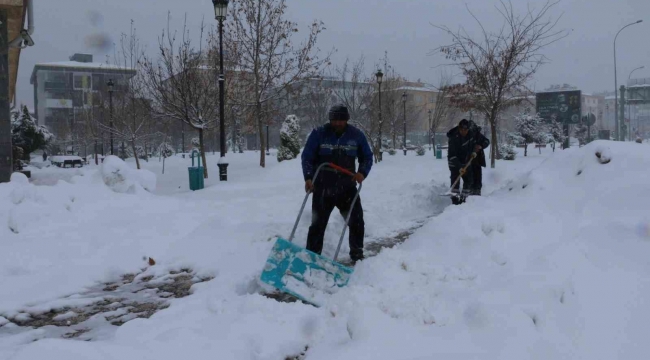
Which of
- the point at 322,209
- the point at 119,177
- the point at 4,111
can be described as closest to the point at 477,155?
the point at 322,209

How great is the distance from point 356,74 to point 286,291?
3115 cm

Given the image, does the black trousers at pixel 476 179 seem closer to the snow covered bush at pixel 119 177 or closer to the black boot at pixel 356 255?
the black boot at pixel 356 255

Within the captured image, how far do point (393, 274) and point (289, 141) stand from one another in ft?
64.5

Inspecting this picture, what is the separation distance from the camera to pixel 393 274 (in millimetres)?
3961

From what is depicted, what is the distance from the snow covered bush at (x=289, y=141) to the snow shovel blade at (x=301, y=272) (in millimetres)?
18729

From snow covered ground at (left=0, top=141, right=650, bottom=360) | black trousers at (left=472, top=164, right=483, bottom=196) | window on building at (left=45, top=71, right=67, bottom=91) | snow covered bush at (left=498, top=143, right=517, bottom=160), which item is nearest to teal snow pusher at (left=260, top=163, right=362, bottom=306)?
snow covered ground at (left=0, top=141, right=650, bottom=360)

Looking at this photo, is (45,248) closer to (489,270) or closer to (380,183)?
(489,270)

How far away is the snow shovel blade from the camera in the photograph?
4.08m

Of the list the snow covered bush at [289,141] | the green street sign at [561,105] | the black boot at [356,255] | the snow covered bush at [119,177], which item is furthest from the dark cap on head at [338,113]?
the green street sign at [561,105]

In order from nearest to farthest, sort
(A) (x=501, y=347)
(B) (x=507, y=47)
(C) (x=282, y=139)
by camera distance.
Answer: (A) (x=501, y=347) < (B) (x=507, y=47) < (C) (x=282, y=139)

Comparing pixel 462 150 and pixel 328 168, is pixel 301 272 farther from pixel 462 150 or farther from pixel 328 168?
pixel 462 150

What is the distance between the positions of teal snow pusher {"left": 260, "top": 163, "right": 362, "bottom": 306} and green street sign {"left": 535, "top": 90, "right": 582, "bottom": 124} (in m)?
31.0

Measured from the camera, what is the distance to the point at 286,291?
13.1 ft

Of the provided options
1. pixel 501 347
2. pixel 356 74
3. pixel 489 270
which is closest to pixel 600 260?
pixel 489 270
